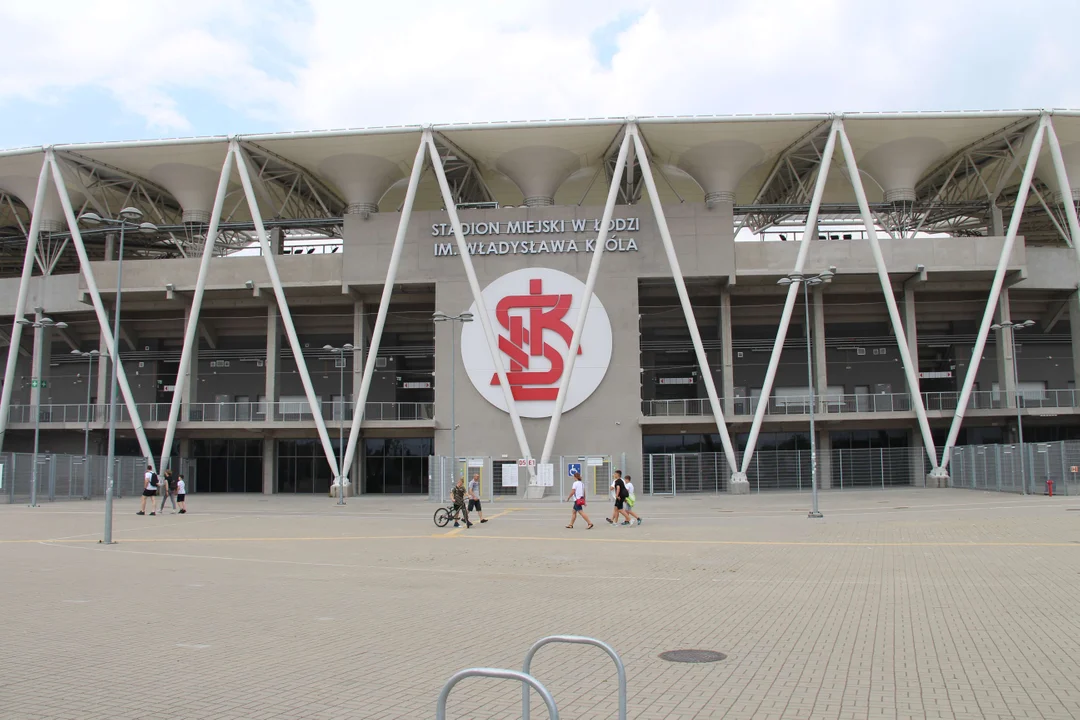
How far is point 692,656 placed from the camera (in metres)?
7.75

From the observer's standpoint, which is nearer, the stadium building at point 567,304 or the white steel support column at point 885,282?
the white steel support column at point 885,282

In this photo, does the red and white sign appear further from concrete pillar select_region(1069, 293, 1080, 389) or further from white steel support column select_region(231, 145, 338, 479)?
concrete pillar select_region(1069, 293, 1080, 389)

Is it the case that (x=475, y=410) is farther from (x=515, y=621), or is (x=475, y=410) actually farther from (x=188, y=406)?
(x=515, y=621)

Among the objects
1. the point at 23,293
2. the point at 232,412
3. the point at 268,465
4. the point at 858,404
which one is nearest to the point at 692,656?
the point at 858,404

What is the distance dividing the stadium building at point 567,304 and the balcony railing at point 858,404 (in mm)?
217

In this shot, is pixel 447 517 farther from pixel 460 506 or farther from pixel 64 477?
pixel 64 477

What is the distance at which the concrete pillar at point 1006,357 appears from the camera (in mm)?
42781

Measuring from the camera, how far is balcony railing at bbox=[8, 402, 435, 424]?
4412 centimetres

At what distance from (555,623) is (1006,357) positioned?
41.2 m

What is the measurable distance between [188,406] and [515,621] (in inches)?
1556

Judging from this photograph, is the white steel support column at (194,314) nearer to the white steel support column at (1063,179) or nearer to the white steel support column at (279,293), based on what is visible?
the white steel support column at (279,293)

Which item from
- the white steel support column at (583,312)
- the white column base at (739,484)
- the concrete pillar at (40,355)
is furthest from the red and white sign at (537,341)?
the concrete pillar at (40,355)

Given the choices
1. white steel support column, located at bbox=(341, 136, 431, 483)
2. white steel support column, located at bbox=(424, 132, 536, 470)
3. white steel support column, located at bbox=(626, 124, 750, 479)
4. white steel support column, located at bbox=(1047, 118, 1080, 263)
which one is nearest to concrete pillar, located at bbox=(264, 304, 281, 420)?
white steel support column, located at bbox=(341, 136, 431, 483)

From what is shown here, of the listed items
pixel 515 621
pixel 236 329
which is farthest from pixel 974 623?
pixel 236 329
